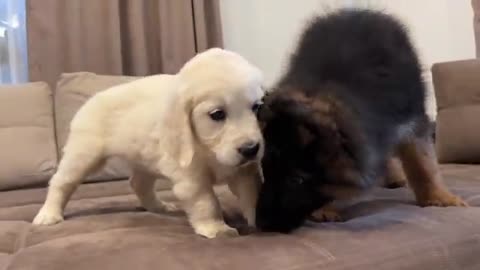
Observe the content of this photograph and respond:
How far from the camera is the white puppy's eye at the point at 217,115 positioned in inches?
48.9

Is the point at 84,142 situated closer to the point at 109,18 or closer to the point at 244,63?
the point at 244,63

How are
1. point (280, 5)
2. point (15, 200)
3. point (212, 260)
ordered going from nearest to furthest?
Result: point (212, 260), point (15, 200), point (280, 5)

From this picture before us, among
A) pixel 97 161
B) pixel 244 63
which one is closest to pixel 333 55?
pixel 244 63

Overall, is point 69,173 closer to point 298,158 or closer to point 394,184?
point 298,158

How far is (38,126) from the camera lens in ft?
8.62

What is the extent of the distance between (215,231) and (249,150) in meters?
0.19

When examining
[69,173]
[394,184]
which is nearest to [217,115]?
[69,173]

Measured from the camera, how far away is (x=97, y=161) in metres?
1.54

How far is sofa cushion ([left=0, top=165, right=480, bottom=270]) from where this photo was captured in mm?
1064

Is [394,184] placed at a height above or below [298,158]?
below

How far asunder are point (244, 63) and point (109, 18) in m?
2.17

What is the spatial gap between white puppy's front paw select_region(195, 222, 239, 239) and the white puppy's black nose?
6.6 inches

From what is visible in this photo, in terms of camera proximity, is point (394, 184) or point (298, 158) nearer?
point (298, 158)

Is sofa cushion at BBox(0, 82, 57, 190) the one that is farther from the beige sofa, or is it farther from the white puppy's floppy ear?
the white puppy's floppy ear
